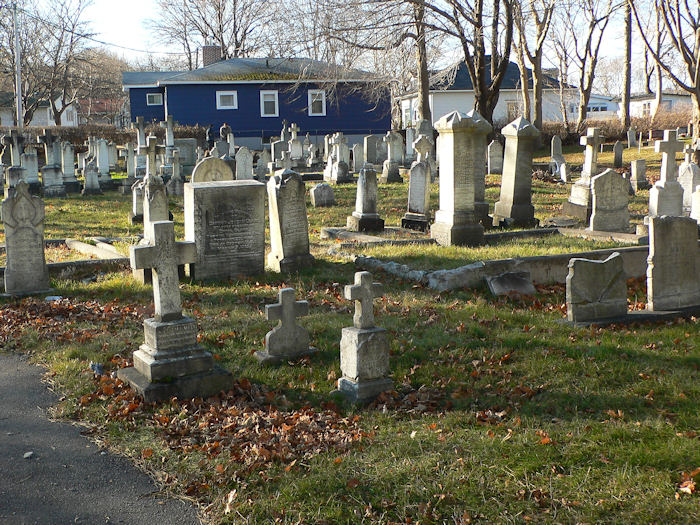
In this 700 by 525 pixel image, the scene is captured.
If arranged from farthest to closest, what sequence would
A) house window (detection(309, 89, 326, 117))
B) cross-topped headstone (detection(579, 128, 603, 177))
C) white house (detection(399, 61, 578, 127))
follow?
white house (detection(399, 61, 578, 127)), house window (detection(309, 89, 326, 117)), cross-topped headstone (detection(579, 128, 603, 177))

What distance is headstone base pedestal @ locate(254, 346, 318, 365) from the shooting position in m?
7.22

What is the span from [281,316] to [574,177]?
19.5 m

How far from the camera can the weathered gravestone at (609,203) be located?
44.2 ft

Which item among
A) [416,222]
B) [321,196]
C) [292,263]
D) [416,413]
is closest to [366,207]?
[416,222]

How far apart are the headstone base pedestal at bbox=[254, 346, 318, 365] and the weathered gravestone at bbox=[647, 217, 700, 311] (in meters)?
3.97

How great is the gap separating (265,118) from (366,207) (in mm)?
31407

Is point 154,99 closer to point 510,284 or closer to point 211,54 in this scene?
point 211,54

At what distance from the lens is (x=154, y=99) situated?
47156mm

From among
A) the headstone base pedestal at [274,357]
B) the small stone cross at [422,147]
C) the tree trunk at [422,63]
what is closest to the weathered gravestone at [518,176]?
the small stone cross at [422,147]

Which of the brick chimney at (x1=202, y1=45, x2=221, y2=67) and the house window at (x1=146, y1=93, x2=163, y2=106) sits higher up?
the brick chimney at (x1=202, y1=45, x2=221, y2=67)

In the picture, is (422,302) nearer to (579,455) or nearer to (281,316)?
(281,316)

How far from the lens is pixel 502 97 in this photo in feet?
173

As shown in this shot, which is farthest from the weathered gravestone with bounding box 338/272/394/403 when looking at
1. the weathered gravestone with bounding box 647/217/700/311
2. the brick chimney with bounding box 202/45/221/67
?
the brick chimney with bounding box 202/45/221/67

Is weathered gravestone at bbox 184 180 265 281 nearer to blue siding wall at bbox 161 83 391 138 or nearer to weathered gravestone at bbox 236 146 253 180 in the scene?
weathered gravestone at bbox 236 146 253 180
